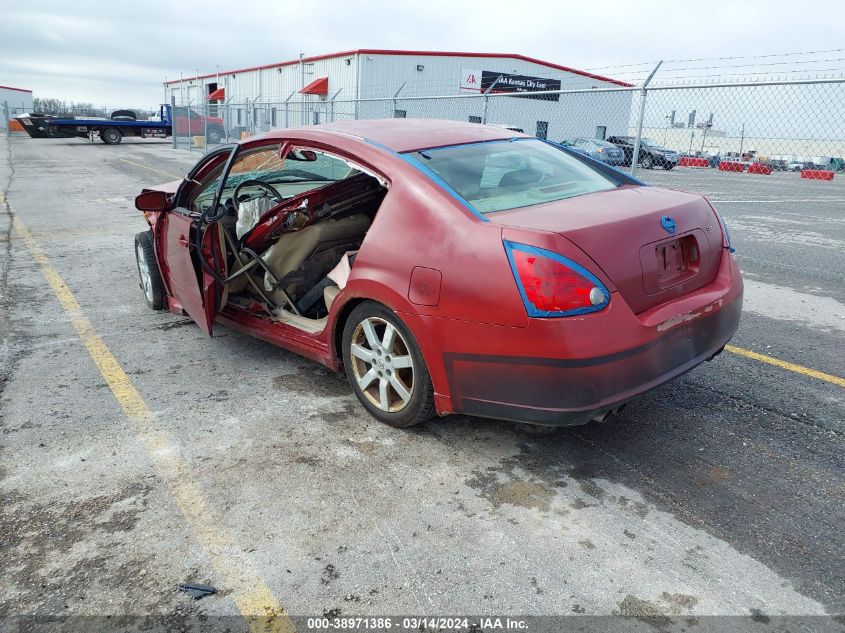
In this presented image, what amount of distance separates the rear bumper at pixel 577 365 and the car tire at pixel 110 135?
106ft

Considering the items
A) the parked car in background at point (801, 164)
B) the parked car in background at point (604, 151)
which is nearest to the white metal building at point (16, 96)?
the parked car in background at point (604, 151)

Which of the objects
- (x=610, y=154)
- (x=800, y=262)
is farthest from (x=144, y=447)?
(x=610, y=154)

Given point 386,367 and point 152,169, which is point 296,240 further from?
point 152,169

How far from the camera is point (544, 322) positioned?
2529 mm

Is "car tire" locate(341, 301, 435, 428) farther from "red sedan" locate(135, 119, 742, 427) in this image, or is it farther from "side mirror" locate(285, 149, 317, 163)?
"side mirror" locate(285, 149, 317, 163)

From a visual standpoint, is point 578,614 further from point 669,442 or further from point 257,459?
point 257,459

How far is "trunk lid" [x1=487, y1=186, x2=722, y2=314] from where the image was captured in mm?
2656

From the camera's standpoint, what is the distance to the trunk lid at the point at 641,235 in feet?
8.71

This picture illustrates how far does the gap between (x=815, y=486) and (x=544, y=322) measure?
1.37m

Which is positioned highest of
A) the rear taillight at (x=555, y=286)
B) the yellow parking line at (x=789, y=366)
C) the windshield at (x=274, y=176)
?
the windshield at (x=274, y=176)

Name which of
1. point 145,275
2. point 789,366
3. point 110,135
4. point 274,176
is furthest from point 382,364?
point 110,135

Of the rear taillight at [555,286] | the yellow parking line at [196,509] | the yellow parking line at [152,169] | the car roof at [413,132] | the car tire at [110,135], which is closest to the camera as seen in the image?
the yellow parking line at [196,509]

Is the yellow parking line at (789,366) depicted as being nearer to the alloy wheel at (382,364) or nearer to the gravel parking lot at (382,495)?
the gravel parking lot at (382,495)

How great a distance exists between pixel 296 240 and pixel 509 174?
1492 millimetres
